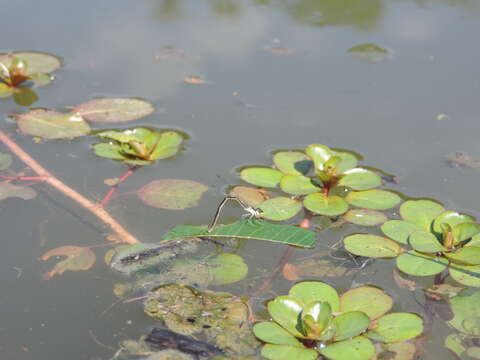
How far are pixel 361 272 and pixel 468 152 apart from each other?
848mm

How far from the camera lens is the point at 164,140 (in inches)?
94.8

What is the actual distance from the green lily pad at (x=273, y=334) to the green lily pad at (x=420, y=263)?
43 cm

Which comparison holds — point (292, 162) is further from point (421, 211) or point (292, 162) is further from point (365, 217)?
point (421, 211)

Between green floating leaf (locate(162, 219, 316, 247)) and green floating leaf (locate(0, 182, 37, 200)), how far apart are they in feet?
1.85

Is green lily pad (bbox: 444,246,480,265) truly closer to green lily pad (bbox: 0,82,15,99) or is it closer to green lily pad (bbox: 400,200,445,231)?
green lily pad (bbox: 400,200,445,231)

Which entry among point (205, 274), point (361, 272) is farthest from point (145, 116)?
point (361, 272)

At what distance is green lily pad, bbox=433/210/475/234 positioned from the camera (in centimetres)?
195

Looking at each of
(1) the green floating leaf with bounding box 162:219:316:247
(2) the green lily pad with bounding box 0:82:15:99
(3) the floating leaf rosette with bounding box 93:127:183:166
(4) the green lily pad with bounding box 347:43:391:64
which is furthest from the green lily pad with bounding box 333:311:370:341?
(2) the green lily pad with bounding box 0:82:15:99

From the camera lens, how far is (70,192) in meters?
2.16

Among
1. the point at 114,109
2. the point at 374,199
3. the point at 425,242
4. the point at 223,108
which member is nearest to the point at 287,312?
the point at 425,242

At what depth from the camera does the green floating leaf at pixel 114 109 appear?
2.58 metres

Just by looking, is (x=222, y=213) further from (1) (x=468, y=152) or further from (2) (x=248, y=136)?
(1) (x=468, y=152)

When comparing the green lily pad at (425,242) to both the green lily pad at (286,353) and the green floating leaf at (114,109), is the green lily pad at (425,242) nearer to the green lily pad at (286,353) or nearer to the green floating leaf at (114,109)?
the green lily pad at (286,353)

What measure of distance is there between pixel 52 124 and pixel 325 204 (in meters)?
1.18
